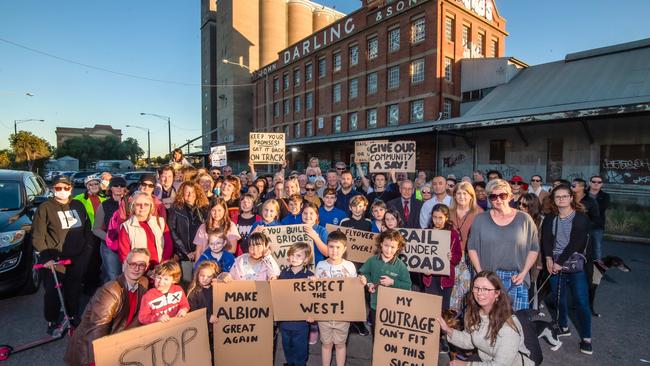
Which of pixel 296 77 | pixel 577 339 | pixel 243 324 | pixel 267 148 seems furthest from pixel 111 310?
pixel 296 77

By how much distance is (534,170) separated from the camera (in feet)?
60.8

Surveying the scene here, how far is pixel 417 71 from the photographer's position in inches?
997

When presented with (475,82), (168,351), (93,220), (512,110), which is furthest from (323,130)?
(168,351)

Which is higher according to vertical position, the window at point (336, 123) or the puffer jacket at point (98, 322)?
the window at point (336, 123)

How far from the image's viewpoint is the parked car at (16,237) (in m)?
4.86

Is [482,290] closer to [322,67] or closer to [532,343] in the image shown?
[532,343]

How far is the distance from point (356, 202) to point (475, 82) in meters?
23.8

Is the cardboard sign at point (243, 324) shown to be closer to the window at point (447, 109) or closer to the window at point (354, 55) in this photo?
the window at point (447, 109)

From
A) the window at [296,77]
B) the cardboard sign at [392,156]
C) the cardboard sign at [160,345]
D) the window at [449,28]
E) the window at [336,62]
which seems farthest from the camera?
the window at [296,77]

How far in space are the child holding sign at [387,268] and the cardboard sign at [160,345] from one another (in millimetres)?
1727

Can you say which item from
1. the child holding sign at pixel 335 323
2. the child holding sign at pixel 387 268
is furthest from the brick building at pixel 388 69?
the child holding sign at pixel 335 323

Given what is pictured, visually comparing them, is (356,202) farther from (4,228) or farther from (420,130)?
(420,130)

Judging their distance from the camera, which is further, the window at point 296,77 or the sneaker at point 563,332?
the window at point 296,77

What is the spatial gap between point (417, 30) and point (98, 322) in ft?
89.9
